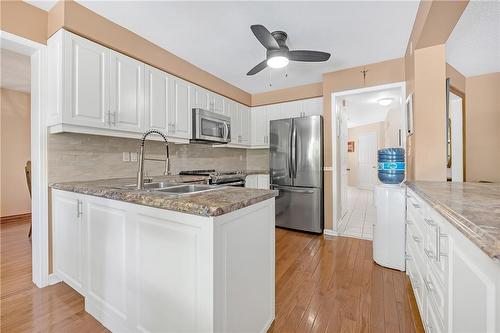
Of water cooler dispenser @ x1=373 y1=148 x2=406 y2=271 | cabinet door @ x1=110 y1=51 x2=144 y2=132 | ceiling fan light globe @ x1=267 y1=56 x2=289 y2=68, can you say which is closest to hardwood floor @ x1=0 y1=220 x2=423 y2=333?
water cooler dispenser @ x1=373 y1=148 x2=406 y2=271

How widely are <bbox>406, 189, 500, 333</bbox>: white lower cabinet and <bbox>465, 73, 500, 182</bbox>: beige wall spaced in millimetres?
3519

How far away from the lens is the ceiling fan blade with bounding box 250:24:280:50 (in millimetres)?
1894

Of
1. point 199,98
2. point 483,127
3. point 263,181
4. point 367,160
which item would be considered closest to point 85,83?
point 199,98

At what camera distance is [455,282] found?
0.80 metres

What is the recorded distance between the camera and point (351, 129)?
8.88 m

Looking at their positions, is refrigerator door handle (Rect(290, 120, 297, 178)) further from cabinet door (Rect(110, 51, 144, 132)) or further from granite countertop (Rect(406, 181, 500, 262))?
granite countertop (Rect(406, 181, 500, 262))

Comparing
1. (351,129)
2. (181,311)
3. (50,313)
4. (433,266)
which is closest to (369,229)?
(433,266)

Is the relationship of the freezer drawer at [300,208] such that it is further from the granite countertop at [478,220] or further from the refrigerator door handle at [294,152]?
the granite countertop at [478,220]

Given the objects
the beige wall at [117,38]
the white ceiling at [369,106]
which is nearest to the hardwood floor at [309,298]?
the beige wall at [117,38]

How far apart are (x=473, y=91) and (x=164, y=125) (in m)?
4.86

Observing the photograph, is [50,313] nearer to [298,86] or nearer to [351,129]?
[298,86]

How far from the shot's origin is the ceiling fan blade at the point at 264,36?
1894 millimetres

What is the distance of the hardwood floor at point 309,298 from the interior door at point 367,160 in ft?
19.9

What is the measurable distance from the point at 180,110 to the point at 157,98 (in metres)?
0.35
